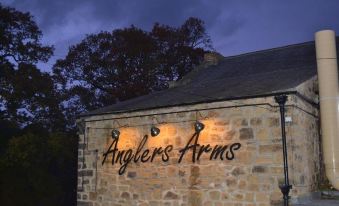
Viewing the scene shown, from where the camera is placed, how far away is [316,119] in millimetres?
12656

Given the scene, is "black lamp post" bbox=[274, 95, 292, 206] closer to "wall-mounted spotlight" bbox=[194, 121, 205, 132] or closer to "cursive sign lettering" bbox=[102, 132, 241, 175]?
"cursive sign lettering" bbox=[102, 132, 241, 175]

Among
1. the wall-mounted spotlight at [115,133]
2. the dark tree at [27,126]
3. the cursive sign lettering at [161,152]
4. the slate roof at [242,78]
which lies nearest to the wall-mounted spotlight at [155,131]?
the cursive sign lettering at [161,152]

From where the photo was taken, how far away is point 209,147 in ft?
38.9

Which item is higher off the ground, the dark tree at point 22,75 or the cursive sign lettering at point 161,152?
the dark tree at point 22,75

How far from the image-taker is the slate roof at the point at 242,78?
12102 millimetres

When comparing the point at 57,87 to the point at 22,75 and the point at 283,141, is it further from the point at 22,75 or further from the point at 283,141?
the point at 283,141

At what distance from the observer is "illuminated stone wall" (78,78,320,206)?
10922 millimetres

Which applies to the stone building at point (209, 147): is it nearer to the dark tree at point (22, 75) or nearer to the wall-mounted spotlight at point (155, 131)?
the wall-mounted spotlight at point (155, 131)

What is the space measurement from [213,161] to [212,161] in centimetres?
3

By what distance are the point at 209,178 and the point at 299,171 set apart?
2354 mm

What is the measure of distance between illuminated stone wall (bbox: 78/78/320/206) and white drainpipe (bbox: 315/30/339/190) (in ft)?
1.17

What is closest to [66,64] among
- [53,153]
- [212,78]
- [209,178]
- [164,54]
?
[164,54]

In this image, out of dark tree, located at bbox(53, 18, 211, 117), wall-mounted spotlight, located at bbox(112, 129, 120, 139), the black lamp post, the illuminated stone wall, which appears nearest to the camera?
the black lamp post

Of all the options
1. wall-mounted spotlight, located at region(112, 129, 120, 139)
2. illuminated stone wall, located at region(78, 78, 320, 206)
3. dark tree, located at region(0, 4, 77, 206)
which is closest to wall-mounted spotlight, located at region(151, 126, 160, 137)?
illuminated stone wall, located at region(78, 78, 320, 206)
